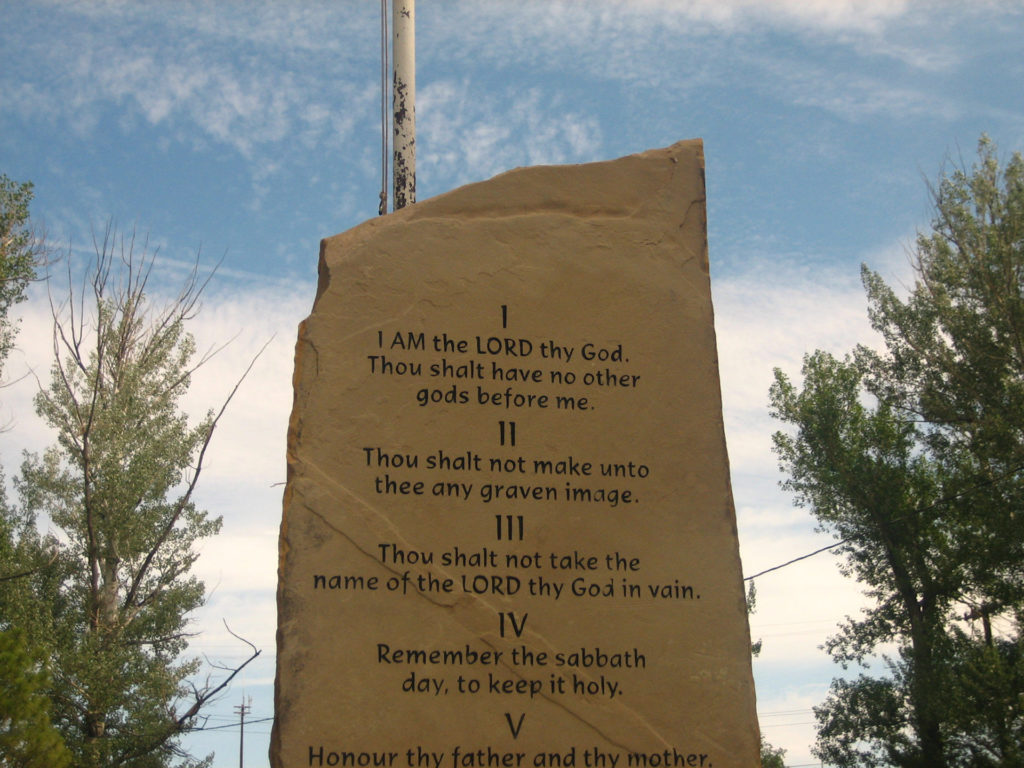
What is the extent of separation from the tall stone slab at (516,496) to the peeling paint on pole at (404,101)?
226cm

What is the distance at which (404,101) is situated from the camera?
6512 millimetres

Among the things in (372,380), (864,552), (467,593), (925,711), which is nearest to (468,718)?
(467,593)

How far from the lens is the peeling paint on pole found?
6141 millimetres

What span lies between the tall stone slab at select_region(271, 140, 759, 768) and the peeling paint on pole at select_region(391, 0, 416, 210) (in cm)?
226

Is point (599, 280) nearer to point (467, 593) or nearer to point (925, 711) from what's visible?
point (467, 593)

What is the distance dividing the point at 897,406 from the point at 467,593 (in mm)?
17634

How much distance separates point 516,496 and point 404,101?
12.8 ft

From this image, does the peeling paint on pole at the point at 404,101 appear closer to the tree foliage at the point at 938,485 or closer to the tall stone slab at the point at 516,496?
the tall stone slab at the point at 516,496

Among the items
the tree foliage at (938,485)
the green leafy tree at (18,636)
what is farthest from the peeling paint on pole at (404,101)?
the tree foliage at (938,485)

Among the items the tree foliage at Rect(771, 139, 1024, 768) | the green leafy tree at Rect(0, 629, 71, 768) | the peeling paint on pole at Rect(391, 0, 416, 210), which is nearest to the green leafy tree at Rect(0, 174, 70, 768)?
the green leafy tree at Rect(0, 629, 71, 768)

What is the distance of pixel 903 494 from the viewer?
1947 cm

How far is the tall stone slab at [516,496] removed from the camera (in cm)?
326

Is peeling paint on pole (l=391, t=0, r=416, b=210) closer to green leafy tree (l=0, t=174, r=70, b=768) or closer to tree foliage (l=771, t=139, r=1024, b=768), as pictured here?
green leafy tree (l=0, t=174, r=70, b=768)

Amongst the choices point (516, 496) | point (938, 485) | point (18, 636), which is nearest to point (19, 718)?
point (18, 636)
